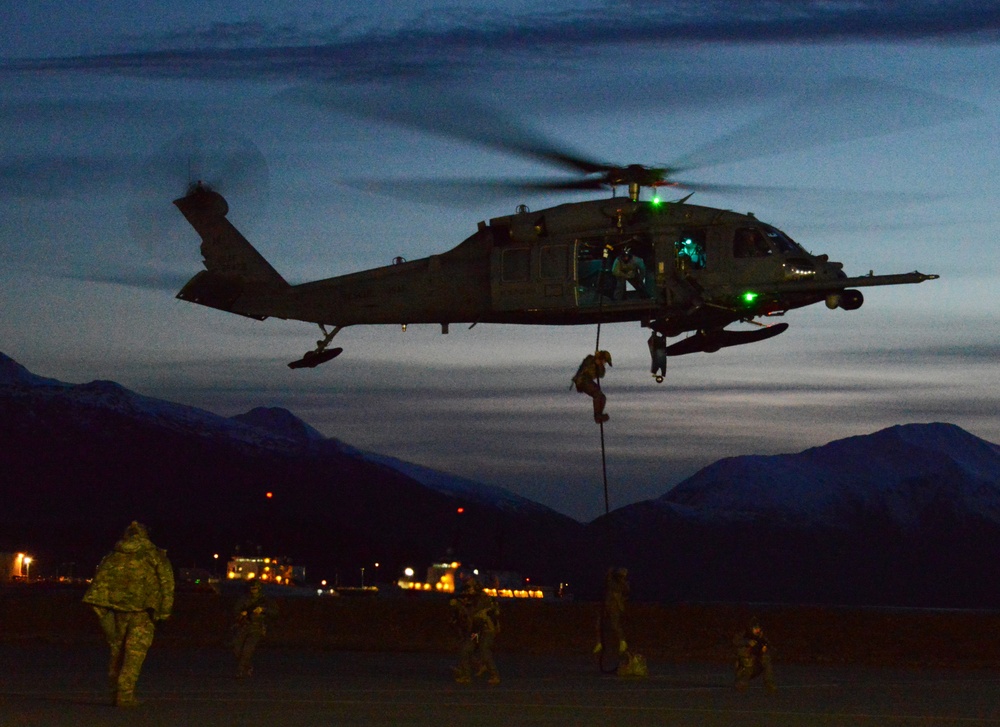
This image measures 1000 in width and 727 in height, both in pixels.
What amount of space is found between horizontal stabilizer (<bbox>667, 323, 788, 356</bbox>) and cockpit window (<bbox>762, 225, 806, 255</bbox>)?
63.5 inches

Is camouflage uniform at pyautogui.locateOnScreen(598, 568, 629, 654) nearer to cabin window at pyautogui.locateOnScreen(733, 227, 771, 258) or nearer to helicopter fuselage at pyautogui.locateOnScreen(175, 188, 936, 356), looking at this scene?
helicopter fuselage at pyautogui.locateOnScreen(175, 188, 936, 356)

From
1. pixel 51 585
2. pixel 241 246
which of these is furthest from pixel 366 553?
pixel 241 246

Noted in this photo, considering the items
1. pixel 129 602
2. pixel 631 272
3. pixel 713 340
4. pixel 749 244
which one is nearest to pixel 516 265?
pixel 631 272

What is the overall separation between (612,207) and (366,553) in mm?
129801

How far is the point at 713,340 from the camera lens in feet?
107

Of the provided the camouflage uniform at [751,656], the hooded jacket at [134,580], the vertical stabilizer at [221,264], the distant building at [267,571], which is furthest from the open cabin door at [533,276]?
the distant building at [267,571]

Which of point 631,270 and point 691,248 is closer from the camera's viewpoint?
point 631,270

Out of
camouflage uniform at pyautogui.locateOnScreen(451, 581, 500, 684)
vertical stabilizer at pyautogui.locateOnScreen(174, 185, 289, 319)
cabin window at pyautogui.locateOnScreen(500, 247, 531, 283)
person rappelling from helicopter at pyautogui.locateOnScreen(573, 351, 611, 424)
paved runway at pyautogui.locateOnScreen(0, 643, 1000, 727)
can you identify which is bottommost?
paved runway at pyautogui.locateOnScreen(0, 643, 1000, 727)

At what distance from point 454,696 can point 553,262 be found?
13.9 metres

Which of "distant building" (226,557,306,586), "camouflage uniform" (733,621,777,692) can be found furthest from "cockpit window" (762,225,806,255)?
"distant building" (226,557,306,586)

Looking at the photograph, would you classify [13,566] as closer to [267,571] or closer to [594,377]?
[267,571]

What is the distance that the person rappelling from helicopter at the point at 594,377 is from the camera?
1031 inches

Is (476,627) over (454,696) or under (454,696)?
over

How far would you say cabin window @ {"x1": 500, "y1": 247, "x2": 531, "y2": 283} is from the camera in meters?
33.0
